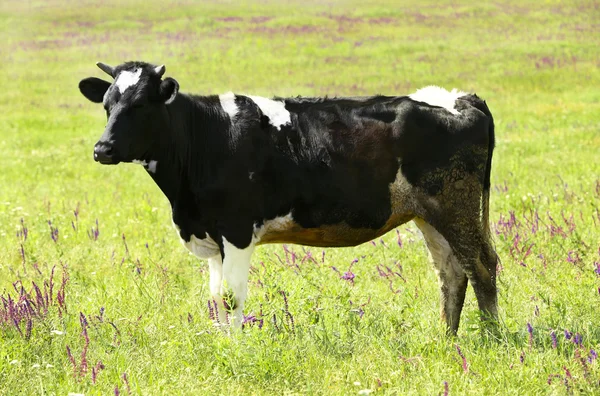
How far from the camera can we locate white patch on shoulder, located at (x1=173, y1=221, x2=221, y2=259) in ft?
21.1

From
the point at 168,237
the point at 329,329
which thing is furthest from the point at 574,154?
the point at 329,329

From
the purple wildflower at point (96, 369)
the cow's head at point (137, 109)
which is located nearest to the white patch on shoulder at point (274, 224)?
the cow's head at point (137, 109)

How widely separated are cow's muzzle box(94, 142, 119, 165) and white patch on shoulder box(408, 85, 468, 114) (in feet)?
8.35

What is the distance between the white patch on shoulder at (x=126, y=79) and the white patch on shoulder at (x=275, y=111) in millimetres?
990

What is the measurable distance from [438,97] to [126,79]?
102 inches

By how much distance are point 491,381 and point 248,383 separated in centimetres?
158

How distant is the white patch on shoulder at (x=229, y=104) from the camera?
21.6ft

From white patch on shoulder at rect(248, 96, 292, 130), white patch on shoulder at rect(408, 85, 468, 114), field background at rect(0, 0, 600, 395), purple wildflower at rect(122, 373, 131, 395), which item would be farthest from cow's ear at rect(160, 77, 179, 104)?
purple wildflower at rect(122, 373, 131, 395)

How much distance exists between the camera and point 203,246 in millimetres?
6488

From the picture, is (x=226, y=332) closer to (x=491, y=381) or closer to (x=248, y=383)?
(x=248, y=383)

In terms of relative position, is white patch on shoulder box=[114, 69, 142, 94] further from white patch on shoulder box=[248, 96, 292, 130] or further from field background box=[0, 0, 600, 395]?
field background box=[0, 0, 600, 395]

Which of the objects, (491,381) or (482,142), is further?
(482,142)

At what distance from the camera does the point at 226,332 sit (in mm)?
6273

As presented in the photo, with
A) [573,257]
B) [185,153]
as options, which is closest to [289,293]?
[185,153]
